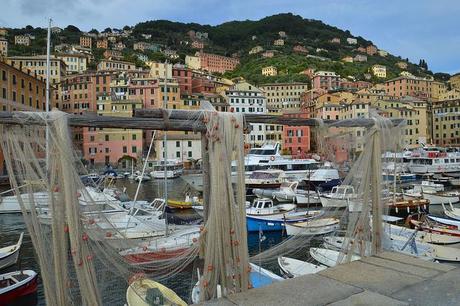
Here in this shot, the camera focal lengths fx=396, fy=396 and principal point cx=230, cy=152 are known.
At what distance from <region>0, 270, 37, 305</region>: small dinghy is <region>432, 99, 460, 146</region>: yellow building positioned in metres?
87.7

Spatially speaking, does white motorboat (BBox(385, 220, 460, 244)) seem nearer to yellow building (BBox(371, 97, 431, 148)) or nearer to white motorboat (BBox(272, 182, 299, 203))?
white motorboat (BBox(272, 182, 299, 203))

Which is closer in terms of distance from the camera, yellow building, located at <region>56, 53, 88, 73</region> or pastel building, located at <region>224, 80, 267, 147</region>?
pastel building, located at <region>224, 80, 267, 147</region>

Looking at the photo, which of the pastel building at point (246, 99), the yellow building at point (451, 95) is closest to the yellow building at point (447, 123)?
the yellow building at point (451, 95)

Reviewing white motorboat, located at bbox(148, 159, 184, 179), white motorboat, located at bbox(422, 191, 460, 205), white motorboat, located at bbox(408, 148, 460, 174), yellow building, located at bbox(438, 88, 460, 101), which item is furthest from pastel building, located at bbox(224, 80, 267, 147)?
yellow building, located at bbox(438, 88, 460, 101)

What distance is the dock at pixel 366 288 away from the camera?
405 centimetres

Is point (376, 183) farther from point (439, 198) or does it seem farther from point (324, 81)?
point (324, 81)

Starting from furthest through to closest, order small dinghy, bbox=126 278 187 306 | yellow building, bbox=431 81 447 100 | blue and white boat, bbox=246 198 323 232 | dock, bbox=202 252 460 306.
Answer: yellow building, bbox=431 81 447 100, blue and white boat, bbox=246 198 323 232, small dinghy, bbox=126 278 187 306, dock, bbox=202 252 460 306

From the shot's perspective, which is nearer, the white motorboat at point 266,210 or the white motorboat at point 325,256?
the white motorboat at point 325,256

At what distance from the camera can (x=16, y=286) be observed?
1062 cm

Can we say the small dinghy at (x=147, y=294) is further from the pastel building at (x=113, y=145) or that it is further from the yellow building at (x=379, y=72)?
the yellow building at (x=379, y=72)

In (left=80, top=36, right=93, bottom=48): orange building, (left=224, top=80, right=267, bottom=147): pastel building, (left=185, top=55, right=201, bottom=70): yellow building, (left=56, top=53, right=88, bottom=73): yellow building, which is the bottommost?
(left=224, top=80, right=267, bottom=147): pastel building

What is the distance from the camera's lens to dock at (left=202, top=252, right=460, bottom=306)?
4.05 meters

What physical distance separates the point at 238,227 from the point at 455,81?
148 metres

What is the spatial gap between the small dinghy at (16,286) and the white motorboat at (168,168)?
3802cm
